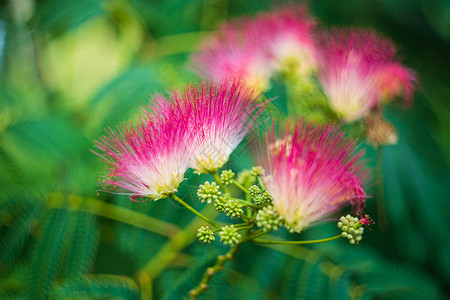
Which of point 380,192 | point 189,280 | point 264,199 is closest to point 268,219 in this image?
point 264,199

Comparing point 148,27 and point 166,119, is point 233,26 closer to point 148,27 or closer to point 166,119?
point 148,27


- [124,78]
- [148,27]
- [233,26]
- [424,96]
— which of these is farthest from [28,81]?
[424,96]

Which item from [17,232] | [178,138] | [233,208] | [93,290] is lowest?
[93,290]

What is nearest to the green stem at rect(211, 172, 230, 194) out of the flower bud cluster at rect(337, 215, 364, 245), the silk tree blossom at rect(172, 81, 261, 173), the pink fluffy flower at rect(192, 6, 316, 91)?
the silk tree blossom at rect(172, 81, 261, 173)

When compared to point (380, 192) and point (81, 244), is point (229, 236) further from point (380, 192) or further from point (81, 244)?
point (380, 192)

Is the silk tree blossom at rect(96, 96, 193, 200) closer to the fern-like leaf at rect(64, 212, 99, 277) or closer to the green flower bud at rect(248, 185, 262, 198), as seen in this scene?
the green flower bud at rect(248, 185, 262, 198)

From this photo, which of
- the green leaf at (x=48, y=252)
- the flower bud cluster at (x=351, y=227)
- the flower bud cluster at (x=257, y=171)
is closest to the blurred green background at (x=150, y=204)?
the green leaf at (x=48, y=252)
